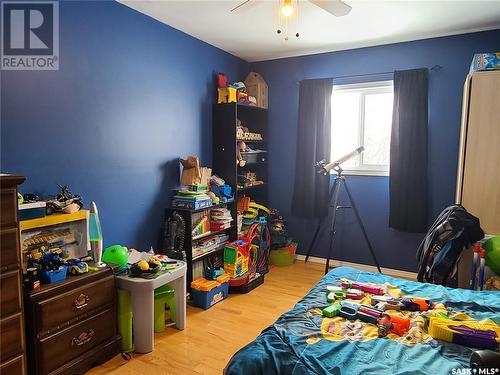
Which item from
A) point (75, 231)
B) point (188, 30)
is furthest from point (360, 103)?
point (75, 231)

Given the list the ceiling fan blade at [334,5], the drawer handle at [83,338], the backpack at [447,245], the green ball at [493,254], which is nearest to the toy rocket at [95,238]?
the drawer handle at [83,338]

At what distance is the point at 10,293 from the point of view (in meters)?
1.65

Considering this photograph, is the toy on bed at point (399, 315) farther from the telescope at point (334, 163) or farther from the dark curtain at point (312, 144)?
the dark curtain at point (312, 144)

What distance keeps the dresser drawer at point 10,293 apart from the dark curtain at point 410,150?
3.41 metres

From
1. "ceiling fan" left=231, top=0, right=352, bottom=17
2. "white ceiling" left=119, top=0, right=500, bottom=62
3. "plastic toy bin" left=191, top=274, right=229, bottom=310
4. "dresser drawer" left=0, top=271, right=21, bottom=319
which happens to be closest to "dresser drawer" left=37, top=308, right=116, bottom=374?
"dresser drawer" left=0, top=271, right=21, bottom=319

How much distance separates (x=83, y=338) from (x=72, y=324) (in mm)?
130

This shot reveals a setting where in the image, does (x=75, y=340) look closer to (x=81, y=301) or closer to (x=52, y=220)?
(x=81, y=301)

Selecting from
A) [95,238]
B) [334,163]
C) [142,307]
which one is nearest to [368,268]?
[334,163]

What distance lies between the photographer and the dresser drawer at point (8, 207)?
5.31ft

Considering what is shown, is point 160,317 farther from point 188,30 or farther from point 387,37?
point 387,37

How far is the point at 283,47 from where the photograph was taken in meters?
3.84

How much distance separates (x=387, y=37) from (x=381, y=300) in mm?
2855

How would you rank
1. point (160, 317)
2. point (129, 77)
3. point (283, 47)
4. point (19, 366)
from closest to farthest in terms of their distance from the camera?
point (19, 366)
point (160, 317)
point (129, 77)
point (283, 47)

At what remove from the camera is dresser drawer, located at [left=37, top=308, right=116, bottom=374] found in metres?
1.83
